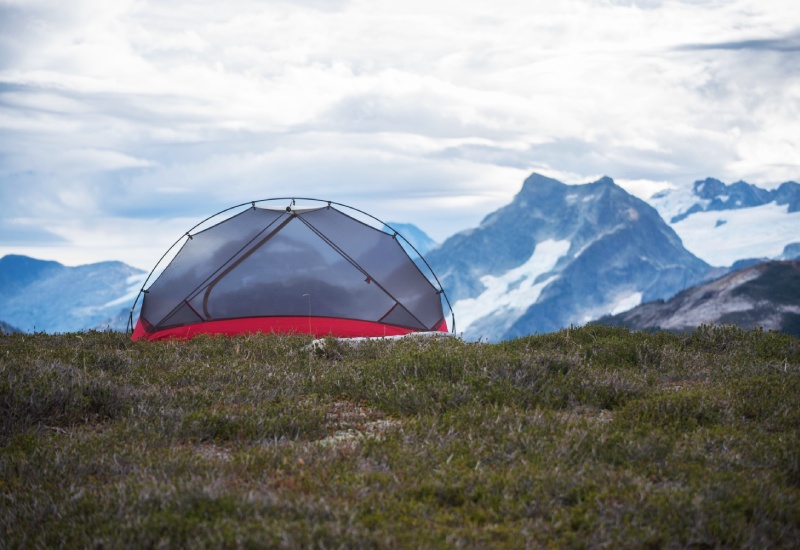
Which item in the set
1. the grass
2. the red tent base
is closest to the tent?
the red tent base

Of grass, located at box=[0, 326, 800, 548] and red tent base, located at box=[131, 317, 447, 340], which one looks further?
red tent base, located at box=[131, 317, 447, 340]

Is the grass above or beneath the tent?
beneath

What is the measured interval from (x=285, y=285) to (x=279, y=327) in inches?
37.4

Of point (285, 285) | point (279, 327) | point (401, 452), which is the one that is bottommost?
point (401, 452)

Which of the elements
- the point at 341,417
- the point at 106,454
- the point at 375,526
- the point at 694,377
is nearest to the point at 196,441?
the point at 106,454

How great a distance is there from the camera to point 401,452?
21.5ft

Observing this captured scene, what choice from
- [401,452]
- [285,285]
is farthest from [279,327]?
[401,452]

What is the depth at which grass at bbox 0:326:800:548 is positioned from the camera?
521 cm

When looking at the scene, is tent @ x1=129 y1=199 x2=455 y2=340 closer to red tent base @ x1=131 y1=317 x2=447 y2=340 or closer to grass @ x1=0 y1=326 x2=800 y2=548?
red tent base @ x1=131 y1=317 x2=447 y2=340

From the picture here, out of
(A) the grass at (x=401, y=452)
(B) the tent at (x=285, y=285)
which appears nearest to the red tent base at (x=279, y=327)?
(B) the tent at (x=285, y=285)

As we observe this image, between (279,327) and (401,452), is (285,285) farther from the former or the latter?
(401,452)

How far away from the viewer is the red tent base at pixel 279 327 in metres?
15.8

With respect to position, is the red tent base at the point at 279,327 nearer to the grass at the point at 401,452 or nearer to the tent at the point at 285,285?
the tent at the point at 285,285

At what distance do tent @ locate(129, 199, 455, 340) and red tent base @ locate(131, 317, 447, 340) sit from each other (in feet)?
0.07
